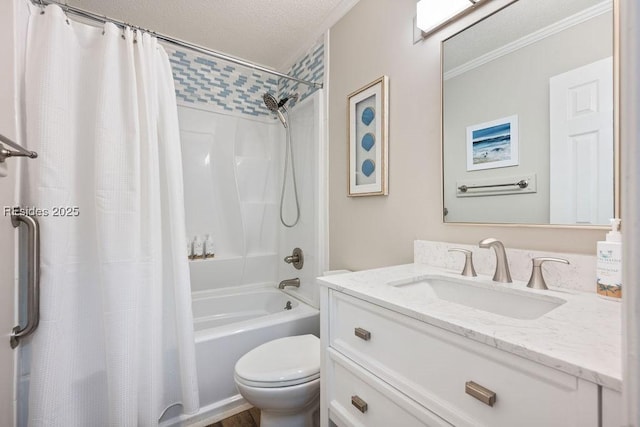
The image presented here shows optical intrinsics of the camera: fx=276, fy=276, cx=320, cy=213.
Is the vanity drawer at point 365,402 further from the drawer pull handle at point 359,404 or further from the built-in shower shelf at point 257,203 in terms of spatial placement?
the built-in shower shelf at point 257,203

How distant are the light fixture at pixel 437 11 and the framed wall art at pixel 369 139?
29cm

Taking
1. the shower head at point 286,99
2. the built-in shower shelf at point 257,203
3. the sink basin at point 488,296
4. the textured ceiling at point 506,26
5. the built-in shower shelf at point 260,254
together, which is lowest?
the built-in shower shelf at point 260,254

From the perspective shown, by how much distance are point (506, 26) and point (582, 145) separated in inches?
20.2

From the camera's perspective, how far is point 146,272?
1.19m

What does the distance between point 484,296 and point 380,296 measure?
39 centimetres

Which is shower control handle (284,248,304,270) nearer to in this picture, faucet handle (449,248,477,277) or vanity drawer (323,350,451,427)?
vanity drawer (323,350,451,427)

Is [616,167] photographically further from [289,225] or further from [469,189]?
[289,225]

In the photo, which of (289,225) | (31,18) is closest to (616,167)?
(289,225)

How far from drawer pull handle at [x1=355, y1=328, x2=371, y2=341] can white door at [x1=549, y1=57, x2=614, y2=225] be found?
2.25 feet

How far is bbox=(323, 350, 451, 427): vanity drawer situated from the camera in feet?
2.23

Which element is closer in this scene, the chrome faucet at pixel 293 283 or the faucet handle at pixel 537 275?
the faucet handle at pixel 537 275

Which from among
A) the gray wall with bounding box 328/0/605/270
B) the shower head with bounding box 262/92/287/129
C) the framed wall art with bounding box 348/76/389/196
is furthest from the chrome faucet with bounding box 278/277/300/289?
the shower head with bounding box 262/92/287/129

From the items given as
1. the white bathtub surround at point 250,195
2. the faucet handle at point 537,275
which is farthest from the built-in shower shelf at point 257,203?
the faucet handle at point 537,275

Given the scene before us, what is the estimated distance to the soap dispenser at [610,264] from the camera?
→ 697mm
